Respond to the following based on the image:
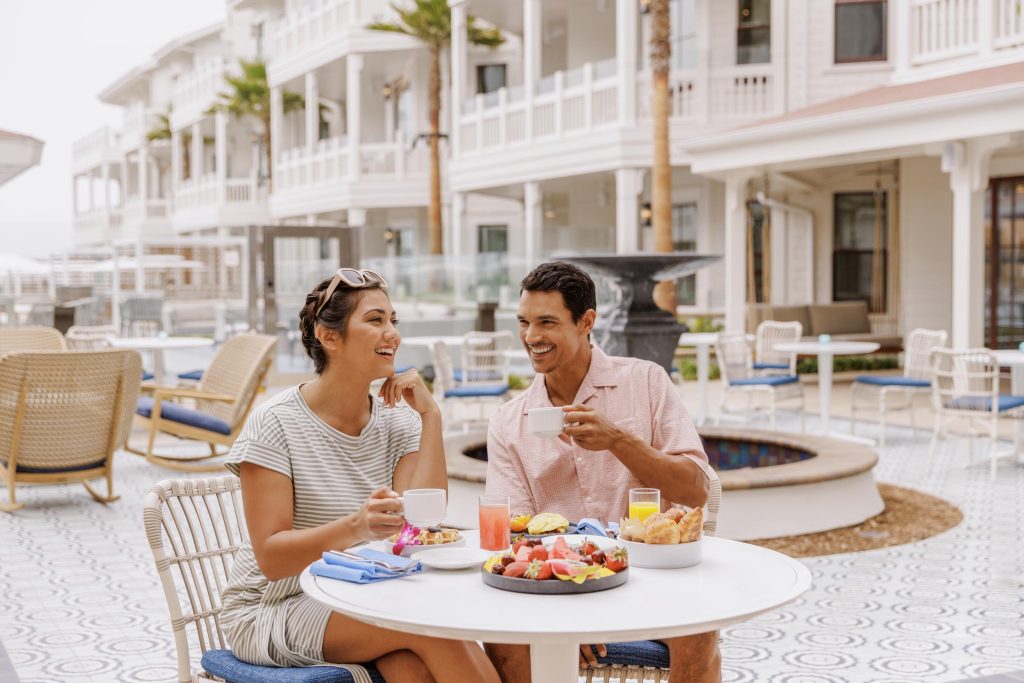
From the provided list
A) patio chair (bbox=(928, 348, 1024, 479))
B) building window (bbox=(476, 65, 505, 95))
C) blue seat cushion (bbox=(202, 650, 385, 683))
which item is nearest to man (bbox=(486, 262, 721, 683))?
blue seat cushion (bbox=(202, 650, 385, 683))

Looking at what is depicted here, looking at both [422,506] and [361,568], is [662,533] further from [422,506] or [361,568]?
Result: [361,568]

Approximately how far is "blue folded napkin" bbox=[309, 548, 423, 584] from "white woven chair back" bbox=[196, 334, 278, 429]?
665 cm

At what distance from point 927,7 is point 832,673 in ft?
42.3

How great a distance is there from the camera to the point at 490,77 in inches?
1085

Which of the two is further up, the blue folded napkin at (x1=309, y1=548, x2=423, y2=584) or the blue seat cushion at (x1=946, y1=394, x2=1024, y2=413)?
the blue folded napkin at (x1=309, y1=548, x2=423, y2=584)

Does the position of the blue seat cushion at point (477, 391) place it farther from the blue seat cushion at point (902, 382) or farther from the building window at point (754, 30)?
the building window at point (754, 30)

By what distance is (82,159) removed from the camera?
5478 centimetres

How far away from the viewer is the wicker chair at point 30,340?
1108cm

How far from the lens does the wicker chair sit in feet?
36.3

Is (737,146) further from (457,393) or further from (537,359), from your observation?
(537,359)

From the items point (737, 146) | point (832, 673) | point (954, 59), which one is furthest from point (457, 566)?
point (954, 59)

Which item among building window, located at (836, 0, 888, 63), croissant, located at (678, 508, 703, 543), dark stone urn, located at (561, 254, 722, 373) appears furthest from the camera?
building window, located at (836, 0, 888, 63)

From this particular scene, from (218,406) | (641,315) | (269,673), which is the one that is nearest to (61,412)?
(218,406)

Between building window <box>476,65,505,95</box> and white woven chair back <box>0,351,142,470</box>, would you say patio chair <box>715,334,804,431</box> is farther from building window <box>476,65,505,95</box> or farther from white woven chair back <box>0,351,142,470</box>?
building window <box>476,65,505,95</box>
